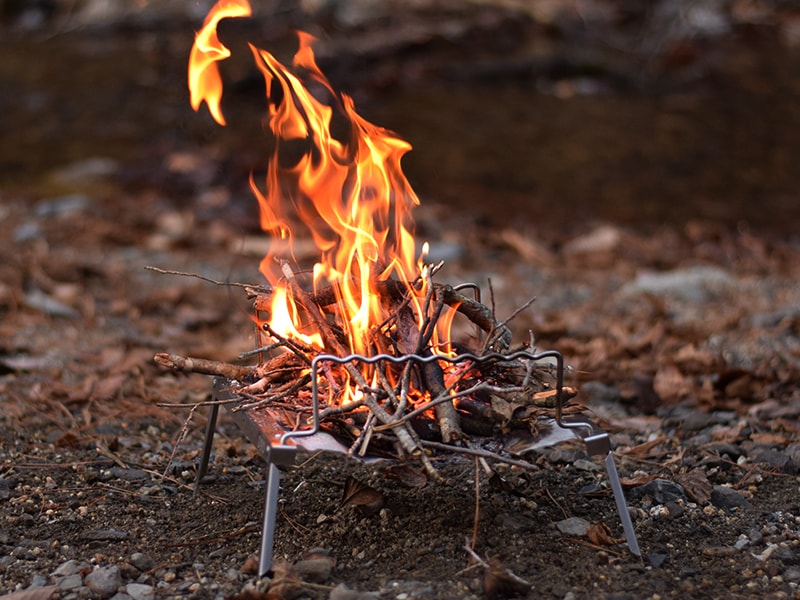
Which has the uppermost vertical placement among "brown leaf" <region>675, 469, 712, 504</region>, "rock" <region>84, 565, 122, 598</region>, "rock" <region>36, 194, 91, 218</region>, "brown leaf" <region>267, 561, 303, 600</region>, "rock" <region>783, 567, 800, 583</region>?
"brown leaf" <region>267, 561, 303, 600</region>

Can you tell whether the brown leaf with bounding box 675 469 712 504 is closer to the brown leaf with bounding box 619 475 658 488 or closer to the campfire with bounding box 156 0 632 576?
the brown leaf with bounding box 619 475 658 488

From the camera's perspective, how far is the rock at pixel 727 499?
307cm

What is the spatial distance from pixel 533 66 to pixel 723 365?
7372 mm

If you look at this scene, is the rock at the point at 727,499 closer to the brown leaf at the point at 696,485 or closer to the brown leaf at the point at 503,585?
the brown leaf at the point at 696,485

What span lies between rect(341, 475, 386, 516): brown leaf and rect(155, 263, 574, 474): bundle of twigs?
324 millimetres

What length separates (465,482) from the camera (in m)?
3.17

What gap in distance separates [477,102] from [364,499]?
27.0 ft

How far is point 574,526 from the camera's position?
282 cm

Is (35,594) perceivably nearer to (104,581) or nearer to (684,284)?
(104,581)

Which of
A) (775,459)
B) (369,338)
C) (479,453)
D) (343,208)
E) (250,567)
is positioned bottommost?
(775,459)

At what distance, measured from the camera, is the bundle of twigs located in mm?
2547

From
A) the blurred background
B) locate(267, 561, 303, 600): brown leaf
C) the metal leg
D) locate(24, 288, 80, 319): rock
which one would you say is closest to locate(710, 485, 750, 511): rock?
locate(267, 561, 303, 600): brown leaf

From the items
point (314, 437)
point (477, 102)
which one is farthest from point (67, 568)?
point (477, 102)

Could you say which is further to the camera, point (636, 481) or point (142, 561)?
point (636, 481)
